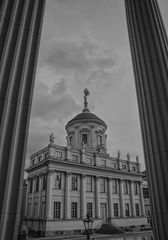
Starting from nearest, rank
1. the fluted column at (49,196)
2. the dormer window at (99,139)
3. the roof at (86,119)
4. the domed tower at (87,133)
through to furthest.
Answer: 1. the fluted column at (49,196)
2. the domed tower at (87,133)
3. the dormer window at (99,139)
4. the roof at (86,119)

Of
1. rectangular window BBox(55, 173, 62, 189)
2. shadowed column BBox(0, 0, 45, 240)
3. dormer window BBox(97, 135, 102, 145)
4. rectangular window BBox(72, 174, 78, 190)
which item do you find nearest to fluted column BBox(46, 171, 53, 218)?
rectangular window BBox(55, 173, 62, 189)

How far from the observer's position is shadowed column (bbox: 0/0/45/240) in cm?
277

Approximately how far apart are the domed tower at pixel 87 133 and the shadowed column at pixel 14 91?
35.8 metres

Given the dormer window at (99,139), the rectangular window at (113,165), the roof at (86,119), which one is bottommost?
the rectangular window at (113,165)

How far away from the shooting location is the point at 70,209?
29969 millimetres

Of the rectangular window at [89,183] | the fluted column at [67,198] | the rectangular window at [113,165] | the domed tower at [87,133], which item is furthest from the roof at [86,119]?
the fluted column at [67,198]

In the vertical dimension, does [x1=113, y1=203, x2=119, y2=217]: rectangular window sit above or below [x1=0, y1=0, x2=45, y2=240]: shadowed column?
below

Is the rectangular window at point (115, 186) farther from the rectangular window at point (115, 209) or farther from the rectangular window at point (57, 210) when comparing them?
the rectangular window at point (57, 210)

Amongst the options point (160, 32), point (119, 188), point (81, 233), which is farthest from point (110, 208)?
point (160, 32)

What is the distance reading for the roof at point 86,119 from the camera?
135ft

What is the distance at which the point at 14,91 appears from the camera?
3.32 metres

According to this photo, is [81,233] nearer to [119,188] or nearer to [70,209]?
[70,209]

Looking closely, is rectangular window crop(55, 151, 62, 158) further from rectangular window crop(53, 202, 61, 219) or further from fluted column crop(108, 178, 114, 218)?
fluted column crop(108, 178, 114, 218)

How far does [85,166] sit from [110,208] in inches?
332
